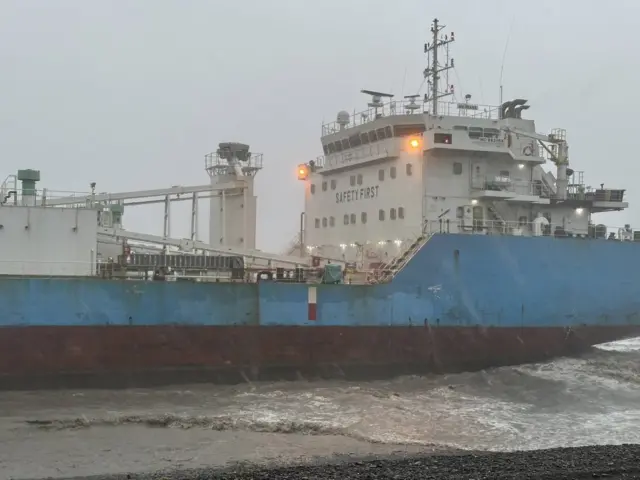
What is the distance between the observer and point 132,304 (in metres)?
14.5

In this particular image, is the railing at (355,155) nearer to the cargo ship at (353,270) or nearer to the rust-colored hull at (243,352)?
the cargo ship at (353,270)

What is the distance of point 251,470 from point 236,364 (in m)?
6.99

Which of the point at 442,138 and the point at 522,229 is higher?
the point at 442,138

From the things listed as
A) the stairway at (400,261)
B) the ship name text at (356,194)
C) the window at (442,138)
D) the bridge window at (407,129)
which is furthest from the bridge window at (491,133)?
the stairway at (400,261)

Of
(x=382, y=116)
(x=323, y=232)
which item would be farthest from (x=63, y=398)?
(x=382, y=116)

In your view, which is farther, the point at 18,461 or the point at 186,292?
the point at 186,292

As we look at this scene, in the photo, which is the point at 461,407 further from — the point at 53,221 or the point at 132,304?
the point at 53,221

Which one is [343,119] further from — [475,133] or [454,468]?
[454,468]

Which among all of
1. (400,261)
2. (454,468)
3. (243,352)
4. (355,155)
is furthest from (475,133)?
(454,468)

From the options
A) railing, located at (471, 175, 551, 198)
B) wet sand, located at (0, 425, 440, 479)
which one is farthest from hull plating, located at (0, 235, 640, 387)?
wet sand, located at (0, 425, 440, 479)

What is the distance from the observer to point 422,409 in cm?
1327

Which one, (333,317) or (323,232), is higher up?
(323,232)

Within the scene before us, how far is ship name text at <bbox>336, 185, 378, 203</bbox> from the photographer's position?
19841mm

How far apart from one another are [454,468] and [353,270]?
9.76 metres
